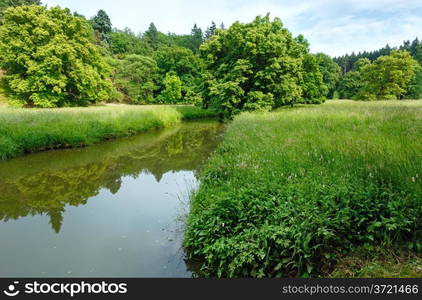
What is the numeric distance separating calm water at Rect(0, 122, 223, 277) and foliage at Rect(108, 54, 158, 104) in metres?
37.9

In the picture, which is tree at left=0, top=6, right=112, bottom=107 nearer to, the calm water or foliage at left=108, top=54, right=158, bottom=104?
foliage at left=108, top=54, right=158, bottom=104

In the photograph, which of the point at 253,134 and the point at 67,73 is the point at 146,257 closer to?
the point at 253,134

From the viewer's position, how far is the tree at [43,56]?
1140 inches

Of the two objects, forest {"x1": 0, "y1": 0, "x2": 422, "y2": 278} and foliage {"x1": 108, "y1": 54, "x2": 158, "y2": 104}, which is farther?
foliage {"x1": 108, "y1": 54, "x2": 158, "y2": 104}

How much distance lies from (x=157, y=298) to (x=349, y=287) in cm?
208

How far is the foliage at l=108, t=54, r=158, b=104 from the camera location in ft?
157

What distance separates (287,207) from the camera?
3658 millimetres

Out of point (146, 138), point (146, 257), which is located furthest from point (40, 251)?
point (146, 138)

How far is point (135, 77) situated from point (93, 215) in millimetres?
46315

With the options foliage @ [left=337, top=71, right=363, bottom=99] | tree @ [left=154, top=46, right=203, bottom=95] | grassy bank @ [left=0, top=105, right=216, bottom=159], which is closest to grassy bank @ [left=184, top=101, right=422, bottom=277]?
grassy bank @ [left=0, top=105, right=216, bottom=159]

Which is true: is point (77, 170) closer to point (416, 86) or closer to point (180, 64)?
point (180, 64)

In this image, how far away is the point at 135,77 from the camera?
48438 mm

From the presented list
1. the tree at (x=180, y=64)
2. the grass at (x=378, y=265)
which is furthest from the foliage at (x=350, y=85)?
the grass at (x=378, y=265)

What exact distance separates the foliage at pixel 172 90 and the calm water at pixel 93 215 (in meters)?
36.7
